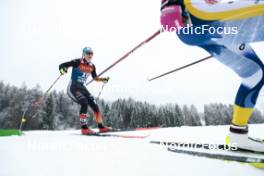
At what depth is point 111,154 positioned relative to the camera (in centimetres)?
154

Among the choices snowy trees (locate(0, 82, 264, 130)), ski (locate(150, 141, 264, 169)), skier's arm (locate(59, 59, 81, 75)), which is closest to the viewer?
ski (locate(150, 141, 264, 169))

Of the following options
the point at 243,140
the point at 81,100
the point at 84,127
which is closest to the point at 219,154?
the point at 243,140

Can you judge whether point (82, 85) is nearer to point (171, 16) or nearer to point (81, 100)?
point (81, 100)

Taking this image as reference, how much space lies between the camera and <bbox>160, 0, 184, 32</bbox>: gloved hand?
5.91 ft

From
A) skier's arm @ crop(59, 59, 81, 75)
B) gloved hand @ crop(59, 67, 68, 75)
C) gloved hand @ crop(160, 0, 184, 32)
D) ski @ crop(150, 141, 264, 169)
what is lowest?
ski @ crop(150, 141, 264, 169)

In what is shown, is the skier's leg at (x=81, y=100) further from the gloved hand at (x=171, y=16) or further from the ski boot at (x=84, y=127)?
the gloved hand at (x=171, y=16)

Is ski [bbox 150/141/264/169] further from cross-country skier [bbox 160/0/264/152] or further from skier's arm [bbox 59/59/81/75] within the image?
skier's arm [bbox 59/59/81/75]

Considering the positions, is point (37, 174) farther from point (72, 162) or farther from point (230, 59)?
point (230, 59)

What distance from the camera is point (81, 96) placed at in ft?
14.4

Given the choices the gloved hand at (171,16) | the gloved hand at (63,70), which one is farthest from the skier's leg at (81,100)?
the gloved hand at (171,16)

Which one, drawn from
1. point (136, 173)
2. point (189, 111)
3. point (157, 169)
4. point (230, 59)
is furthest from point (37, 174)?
point (189, 111)

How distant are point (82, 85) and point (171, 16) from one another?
10.1 feet

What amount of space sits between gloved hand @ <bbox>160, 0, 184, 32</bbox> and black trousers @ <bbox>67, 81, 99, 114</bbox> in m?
2.88

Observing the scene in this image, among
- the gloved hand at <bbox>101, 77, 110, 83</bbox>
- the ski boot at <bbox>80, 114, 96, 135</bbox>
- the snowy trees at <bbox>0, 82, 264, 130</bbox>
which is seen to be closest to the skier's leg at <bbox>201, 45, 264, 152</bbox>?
the ski boot at <bbox>80, 114, 96, 135</bbox>
